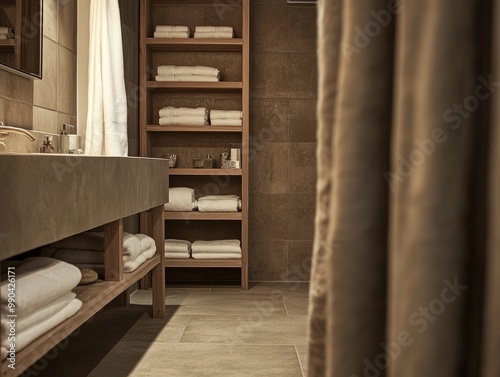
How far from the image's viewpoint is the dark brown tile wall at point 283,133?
376 centimetres

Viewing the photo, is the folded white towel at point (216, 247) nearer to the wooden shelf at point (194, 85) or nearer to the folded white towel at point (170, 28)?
the wooden shelf at point (194, 85)

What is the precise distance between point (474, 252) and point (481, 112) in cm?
14

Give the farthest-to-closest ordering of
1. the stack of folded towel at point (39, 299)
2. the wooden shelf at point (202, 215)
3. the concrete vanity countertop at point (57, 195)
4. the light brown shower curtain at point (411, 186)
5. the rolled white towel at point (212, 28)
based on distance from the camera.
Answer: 1. the rolled white towel at point (212, 28)
2. the wooden shelf at point (202, 215)
3. the stack of folded towel at point (39, 299)
4. the concrete vanity countertop at point (57, 195)
5. the light brown shower curtain at point (411, 186)

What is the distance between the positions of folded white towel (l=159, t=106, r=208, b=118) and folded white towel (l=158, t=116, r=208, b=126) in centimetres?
2

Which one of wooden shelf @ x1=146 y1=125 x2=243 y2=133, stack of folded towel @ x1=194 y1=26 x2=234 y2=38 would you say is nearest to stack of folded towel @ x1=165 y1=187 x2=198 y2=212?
wooden shelf @ x1=146 y1=125 x2=243 y2=133

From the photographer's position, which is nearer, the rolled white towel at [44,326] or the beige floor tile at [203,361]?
the rolled white towel at [44,326]

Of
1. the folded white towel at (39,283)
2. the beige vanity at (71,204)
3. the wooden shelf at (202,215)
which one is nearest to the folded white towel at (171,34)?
the wooden shelf at (202,215)

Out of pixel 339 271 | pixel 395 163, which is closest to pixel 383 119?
pixel 395 163

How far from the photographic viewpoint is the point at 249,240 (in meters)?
3.80

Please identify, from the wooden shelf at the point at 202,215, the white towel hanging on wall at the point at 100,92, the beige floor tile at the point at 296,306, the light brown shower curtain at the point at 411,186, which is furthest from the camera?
the wooden shelf at the point at 202,215

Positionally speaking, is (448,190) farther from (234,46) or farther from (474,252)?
(234,46)

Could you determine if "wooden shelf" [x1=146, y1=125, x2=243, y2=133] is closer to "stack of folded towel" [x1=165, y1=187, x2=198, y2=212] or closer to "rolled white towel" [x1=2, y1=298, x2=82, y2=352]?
"stack of folded towel" [x1=165, y1=187, x2=198, y2=212]

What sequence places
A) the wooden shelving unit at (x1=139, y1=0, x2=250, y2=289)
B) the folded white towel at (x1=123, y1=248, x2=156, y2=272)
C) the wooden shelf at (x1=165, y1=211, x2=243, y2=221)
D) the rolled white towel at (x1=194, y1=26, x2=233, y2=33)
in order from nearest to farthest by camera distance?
the folded white towel at (x1=123, y1=248, x2=156, y2=272) < the wooden shelf at (x1=165, y1=211, x2=243, y2=221) < the rolled white towel at (x1=194, y1=26, x2=233, y2=33) < the wooden shelving unit at (x1=139, y1=0, x2=250, y2=289)

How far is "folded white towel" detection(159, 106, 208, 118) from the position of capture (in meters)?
3.51
